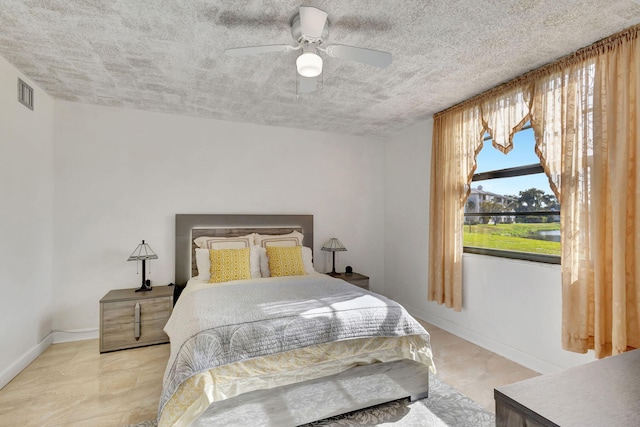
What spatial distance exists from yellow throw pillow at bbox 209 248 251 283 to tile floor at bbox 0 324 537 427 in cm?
91

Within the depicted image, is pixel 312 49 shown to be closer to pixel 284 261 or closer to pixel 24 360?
pixel 284 261

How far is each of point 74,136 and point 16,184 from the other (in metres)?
0.94

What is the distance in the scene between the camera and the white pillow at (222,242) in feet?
12.0

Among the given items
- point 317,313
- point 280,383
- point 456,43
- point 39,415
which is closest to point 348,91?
point 456,43

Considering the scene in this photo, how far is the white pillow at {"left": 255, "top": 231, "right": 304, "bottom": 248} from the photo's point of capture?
389cm

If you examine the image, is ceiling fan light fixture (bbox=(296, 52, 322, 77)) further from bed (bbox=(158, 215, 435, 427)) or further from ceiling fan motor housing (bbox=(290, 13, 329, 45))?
bed (bbox=(158, 215, 435, 427))

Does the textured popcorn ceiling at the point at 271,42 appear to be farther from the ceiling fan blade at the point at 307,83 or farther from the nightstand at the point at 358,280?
the nightstand at the point at 358,280

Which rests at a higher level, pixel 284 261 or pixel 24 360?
pixel 284 261

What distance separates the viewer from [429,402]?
2.26 m

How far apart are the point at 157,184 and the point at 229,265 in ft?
4.50

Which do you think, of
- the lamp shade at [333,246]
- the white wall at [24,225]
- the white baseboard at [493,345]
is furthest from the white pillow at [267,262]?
the white wall at [24,225]

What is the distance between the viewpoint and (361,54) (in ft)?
6.46

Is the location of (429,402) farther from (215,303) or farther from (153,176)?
(153,176)

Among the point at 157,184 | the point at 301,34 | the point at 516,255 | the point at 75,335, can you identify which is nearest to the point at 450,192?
the point at 516,255
